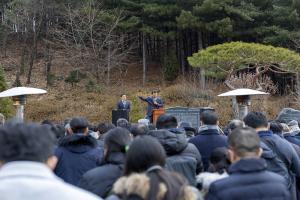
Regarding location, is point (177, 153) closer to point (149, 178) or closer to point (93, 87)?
point (149, 178)

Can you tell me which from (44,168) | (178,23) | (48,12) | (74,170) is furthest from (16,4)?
(44,168)

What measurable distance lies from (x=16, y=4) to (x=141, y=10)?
375 inches

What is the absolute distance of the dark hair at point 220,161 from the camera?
14.7ft

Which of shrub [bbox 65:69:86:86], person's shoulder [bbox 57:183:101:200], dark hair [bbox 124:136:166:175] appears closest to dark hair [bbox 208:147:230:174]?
dark hair [bbox 124:136:166:175]

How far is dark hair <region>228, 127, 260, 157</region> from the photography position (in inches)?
146

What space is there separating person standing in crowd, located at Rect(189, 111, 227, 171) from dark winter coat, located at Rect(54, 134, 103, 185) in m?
1.25

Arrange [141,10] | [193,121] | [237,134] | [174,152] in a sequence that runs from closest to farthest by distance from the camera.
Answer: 1. [237,134]
2. [174,152]
3. [193,121]
4. [141,10]

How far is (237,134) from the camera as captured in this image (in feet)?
12.4

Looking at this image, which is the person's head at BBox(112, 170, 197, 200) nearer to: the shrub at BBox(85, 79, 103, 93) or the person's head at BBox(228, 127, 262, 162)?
the person's head at BBox(228, 127, 262, 162)

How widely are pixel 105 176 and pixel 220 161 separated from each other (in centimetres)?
102

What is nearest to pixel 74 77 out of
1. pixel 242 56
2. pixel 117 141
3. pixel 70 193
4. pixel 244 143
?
pixel 242 56

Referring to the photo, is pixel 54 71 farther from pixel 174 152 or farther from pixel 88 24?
pixel 174 152

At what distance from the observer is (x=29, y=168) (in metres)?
2.23

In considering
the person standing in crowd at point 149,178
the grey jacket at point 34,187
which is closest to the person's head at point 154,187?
the person standing in crowd at point 149,178
